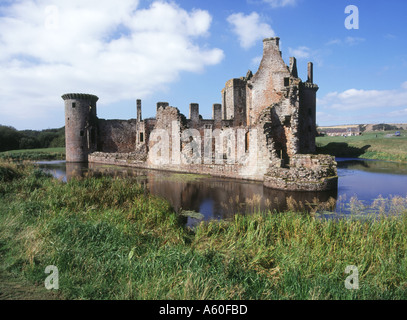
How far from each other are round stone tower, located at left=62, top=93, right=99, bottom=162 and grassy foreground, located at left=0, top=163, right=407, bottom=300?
85.2 feet

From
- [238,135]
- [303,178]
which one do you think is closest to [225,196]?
[303,178]

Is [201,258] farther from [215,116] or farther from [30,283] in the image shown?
[215,116]

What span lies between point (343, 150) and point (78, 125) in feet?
107

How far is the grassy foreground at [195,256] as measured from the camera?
13.1ft

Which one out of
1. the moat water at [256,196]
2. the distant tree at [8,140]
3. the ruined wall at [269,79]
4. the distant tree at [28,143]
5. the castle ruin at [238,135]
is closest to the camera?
the moat water at [256,196]

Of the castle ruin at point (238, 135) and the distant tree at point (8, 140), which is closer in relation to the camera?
the castle ruin at point (238, 135)

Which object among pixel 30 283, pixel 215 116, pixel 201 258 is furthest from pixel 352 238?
pixel 215 116

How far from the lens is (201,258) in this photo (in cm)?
493

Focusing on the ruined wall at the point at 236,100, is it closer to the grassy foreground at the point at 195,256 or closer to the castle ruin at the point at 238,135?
the castle ruin at the point at 238,135

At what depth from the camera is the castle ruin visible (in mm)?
16828

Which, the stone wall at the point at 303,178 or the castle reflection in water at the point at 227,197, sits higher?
the stone wall at the point at 303,178

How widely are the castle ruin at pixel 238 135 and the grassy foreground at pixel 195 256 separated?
329 inches

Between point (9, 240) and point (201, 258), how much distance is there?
3.69 m

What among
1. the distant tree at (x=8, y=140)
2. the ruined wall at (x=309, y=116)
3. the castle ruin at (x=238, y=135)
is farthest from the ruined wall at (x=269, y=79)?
the distant tree at (x=8, y=140)
